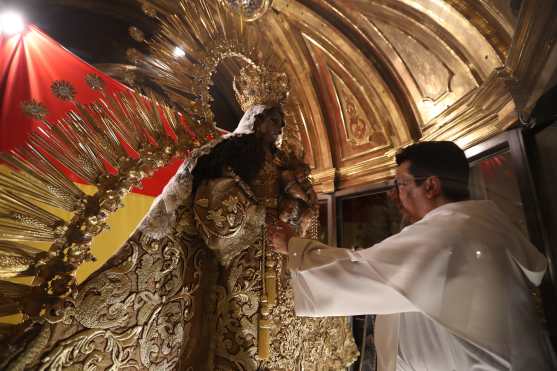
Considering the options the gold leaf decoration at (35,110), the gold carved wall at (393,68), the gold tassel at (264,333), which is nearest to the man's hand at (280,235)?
the gold tassel at (264,333)

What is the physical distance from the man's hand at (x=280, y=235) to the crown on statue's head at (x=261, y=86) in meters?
0.60

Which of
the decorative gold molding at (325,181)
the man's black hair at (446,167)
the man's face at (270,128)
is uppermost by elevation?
the decorative gold molding at (325,181)

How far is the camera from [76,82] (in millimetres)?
1711

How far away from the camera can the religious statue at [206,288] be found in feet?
2.91

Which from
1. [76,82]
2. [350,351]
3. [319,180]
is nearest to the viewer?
[350,351]

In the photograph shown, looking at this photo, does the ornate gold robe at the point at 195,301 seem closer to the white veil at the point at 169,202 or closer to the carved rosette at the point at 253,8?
the white veil at the point at 169,202

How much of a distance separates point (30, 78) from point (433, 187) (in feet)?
6.98

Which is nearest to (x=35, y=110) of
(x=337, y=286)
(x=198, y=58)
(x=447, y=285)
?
(x=198, y=58)

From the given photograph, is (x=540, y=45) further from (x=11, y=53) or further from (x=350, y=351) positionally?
(x=11, y=53)

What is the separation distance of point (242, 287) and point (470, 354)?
77cm

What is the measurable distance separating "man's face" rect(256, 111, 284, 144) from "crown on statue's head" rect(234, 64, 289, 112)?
0.22 feet

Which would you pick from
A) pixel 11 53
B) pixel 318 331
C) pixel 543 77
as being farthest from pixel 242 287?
pixel 11 53

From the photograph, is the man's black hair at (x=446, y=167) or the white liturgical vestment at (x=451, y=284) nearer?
the white liturgical vestment at (x=451, y=284)

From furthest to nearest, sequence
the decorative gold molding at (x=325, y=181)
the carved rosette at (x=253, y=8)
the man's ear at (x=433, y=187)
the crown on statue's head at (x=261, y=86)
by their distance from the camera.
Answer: the decorative gold molding at (x=325, y=181) < the carved rosette at (x=253, y=8) < the crown on statue's head at (x=261, y=86) < the man's ear at (x=433, y=187)
